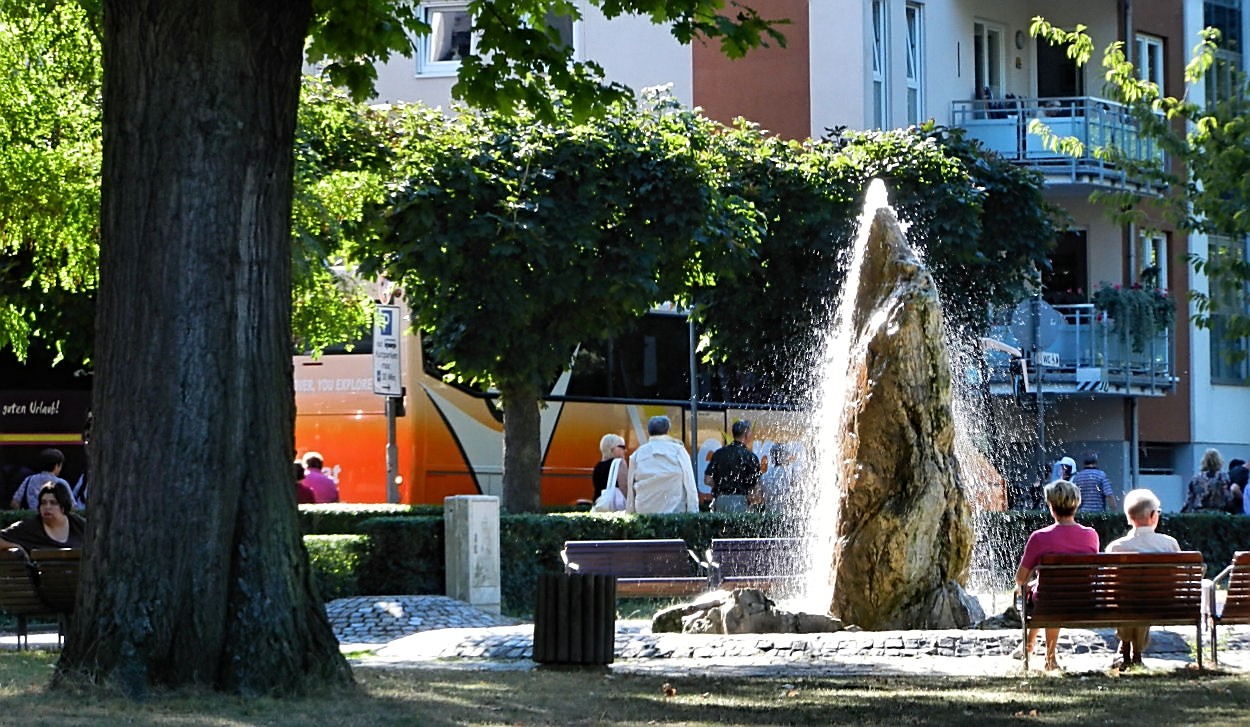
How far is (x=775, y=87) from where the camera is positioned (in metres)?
38.3

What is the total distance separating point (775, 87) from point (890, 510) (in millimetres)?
23413

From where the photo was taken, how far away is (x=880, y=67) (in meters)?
38.3

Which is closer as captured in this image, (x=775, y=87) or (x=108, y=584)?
(x=108, y=584)

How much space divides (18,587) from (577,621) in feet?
13.5

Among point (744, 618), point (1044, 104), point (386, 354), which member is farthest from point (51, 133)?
point (1044, 104)

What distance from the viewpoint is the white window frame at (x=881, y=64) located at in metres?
38.1

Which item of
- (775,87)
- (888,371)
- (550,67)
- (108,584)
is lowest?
(108,584)

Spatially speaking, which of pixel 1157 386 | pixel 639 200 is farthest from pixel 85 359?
pixel 1157 386

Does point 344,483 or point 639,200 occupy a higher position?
point 639,200

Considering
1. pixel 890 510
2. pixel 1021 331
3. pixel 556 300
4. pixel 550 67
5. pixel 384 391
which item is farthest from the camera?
pixel 1021 331

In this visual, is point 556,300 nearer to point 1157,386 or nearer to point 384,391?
point 384,391

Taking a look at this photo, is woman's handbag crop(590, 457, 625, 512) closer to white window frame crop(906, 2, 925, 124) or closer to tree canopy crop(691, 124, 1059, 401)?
tree canopy crop(691, 124, 1059, 401)

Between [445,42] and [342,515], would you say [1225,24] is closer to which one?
[445,42]

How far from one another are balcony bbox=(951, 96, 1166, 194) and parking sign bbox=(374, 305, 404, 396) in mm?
15064
